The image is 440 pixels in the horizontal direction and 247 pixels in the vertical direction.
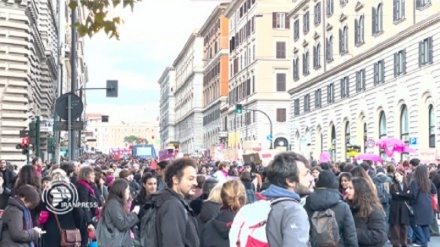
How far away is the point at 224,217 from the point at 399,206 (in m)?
9.31

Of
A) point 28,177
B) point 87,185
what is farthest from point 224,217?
point 87,185

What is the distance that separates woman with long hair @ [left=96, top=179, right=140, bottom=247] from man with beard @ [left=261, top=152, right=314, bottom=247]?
14.1ft

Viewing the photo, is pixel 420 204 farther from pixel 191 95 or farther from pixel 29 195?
pixel 191 95

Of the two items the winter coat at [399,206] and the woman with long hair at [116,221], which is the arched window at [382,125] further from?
the woman with long hair at [116,221]

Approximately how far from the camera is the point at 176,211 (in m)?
6.72

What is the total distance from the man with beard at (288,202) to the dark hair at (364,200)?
3189 millimetres

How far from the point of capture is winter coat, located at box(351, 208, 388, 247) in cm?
852

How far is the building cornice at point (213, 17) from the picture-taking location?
344 feet

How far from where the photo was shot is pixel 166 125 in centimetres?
18100

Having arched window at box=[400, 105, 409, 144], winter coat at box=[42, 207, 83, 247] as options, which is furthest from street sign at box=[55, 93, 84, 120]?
arched window at box=[400, 105, 409, 144]

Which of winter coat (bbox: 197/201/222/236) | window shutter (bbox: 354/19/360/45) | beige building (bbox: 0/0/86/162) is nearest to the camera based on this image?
winter coat (bbox: 197/201/222/236)

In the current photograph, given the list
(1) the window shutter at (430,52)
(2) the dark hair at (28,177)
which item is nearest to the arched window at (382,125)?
(1) the window shutter at (430,52)

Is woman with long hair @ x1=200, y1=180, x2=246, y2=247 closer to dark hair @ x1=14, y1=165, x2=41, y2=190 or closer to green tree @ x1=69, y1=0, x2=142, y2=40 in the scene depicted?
green tree @ x1=69, y1=0, x2=142, y2=40

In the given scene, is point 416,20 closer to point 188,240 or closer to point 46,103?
point 46,103
